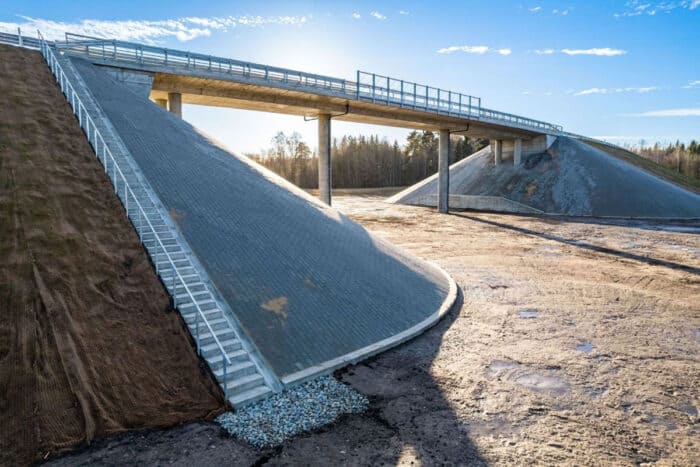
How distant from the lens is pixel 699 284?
16719 mm

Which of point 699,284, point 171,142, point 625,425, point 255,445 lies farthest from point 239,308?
point 699,284

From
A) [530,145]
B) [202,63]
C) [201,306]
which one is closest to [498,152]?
[530,145]

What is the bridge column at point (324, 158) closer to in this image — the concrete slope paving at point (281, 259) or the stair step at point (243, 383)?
the concrete slope paving at point (281, 259)

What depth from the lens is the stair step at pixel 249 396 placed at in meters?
7.44

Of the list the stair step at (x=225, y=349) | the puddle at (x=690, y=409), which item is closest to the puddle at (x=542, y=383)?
the puddle at (x=690, y=409)

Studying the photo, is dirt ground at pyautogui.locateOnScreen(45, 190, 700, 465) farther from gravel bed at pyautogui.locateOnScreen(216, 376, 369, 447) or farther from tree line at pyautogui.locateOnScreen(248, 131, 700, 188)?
tree line at pyautogui.locateOnScreen(248, 131, 700, 188)

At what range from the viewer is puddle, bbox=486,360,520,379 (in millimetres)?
9266

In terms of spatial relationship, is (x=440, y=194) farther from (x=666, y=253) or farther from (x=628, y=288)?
(x=628, y=288)

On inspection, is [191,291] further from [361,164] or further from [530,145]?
[361,164]

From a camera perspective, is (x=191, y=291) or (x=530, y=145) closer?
(x=191, y=291)

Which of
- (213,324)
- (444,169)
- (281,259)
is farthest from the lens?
(444,169)

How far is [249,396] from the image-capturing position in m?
7.60

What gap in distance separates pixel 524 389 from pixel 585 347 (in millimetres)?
3124

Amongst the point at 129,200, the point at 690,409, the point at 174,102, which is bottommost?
the point at 690,409
